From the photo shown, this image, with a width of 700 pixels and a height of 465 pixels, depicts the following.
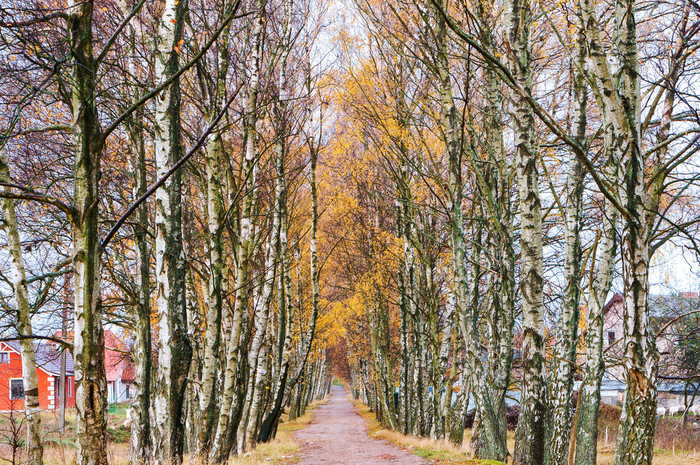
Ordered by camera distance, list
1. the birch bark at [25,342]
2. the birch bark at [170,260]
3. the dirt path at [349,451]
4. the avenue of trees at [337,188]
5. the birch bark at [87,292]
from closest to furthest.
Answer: the birch bark at [87,292] → the avenue of trees at [337,188] → the birch bark at [170,260] → the birch bark at [25,342] → the dirt path at [349,451]

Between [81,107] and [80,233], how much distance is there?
0.84m

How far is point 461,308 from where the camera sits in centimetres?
1016

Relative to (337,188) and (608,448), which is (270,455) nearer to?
(337,188)

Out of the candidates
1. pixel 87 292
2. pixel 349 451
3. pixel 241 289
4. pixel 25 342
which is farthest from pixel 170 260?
pixel 349 451

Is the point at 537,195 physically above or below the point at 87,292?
above

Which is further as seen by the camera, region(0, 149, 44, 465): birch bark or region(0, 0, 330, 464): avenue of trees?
region(0, 149, 44, 465): birch bark

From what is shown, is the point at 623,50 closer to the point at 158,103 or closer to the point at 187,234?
the point at 158,103

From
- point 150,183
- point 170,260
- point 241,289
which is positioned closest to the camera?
point 170,260

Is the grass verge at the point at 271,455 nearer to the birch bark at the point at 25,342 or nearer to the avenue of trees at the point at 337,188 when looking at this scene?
the avenue of trees at the point at 337,188

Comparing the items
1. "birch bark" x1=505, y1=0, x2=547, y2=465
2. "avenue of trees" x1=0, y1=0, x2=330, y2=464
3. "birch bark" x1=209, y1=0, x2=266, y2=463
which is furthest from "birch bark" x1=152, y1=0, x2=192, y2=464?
"birch bark" x1=505, y1=0, x2=547, y2=465

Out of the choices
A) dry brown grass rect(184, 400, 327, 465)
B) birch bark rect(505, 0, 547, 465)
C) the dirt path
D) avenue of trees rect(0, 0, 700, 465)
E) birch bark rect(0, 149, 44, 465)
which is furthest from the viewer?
the dirt path

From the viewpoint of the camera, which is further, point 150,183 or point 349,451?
point 349,451

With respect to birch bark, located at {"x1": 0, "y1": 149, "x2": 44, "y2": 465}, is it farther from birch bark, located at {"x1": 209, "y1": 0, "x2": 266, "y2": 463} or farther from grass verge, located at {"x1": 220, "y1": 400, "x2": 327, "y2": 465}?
grass verge, located at {"x1": 220, "y1": 400, "x2": 327, "y2": 465}

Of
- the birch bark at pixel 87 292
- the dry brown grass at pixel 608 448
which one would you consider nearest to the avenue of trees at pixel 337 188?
the birch bark at pixel 87 292
